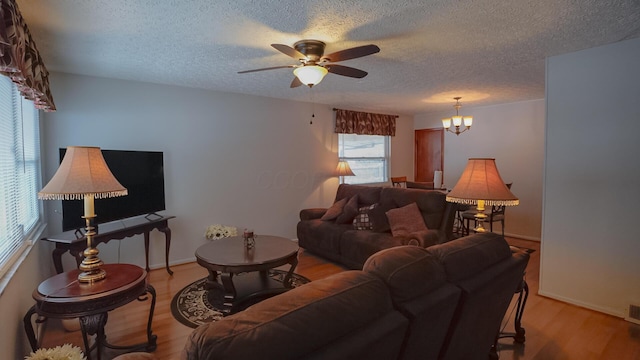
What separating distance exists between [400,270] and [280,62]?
2.65m

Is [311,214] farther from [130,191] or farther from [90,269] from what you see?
[90,269]

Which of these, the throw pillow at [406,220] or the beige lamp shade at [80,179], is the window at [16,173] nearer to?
the beige lamp shade at [80,179]

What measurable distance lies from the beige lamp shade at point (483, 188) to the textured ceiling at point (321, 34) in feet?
3.51

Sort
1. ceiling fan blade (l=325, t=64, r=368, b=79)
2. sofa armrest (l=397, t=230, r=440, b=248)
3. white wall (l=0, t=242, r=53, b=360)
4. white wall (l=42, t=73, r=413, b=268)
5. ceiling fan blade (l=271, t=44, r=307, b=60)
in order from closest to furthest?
white wall (l=0, t=242, r=53, b=360) < ceiling fan blade (l=271, t=44, r=307, b=60) < ceiling fan blade (l=325, t=64, r=368, b=79) < sofa armrest (l=397, t=230, r=440, b=248) < white wall (l=42, t=73, r=413, b=268)

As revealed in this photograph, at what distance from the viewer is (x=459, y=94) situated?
194 inches

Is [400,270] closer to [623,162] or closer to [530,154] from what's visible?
[623,162]

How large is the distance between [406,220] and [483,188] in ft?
5.62

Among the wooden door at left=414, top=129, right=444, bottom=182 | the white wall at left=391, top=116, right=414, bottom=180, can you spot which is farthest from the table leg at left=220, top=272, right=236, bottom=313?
the wooden door at left=414, top=129, right=444, bottom=182

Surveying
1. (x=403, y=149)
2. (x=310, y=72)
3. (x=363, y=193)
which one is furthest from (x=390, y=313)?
(x=403, y=149)

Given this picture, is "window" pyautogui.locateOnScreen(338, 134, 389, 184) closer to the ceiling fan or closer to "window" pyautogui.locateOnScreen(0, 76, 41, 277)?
the ceiling fan

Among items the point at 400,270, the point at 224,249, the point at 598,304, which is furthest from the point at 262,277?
the point at 598,304

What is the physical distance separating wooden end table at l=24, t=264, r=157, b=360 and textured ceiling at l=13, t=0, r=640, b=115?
5.66 feet

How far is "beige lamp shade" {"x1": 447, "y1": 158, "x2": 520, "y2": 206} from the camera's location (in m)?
2.22

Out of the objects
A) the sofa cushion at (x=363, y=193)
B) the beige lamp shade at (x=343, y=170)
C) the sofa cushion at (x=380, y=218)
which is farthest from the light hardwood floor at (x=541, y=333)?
the beige lamp shade at (x=343, y=170)
